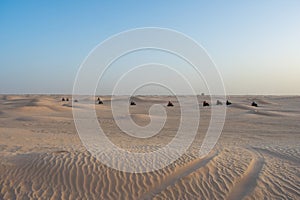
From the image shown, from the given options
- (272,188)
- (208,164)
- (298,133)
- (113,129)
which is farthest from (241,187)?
(113,129)

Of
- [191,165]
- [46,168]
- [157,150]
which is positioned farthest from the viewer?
[157,150]

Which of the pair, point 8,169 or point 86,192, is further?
point 8,169

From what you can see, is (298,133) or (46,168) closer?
(46,168)

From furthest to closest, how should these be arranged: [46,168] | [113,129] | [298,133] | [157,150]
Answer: [113,129] < [298,133] < [157,150] < [46,168]

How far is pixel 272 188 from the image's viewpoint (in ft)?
23.2

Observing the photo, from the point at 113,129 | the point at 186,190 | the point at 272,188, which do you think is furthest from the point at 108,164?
the point at 113,129

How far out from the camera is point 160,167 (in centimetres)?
796

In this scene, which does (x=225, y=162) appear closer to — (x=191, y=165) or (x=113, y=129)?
(x=191, y=165)

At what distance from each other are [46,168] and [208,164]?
441cm

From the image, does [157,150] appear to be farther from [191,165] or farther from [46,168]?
[46,168]

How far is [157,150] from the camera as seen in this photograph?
9945 millimetres

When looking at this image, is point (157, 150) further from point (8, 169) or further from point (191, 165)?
point (8, 169)

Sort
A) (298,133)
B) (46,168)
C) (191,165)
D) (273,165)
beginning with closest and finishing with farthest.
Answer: (46,168) < (191,165) < (273,165) < (298,133)

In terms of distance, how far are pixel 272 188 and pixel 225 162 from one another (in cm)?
172
